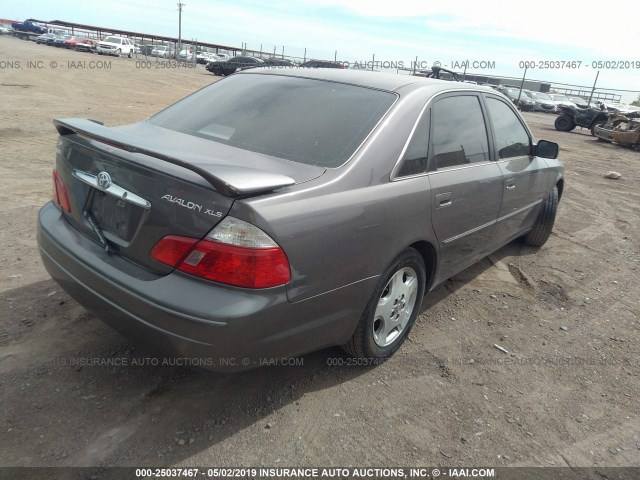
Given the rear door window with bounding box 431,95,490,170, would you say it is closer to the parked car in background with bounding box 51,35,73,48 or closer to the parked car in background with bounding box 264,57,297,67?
the parked car in background with bounding box 264,57,297,67

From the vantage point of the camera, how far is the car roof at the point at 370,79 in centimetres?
298

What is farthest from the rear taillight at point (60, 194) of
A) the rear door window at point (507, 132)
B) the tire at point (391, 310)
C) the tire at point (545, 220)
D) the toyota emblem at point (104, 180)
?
the tire at point (545, 220)

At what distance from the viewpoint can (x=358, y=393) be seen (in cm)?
266

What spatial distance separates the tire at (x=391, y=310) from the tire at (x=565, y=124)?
63.5 ft

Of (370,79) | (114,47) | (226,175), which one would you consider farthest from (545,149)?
(114,47)

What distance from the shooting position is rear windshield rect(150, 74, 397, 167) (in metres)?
2.53

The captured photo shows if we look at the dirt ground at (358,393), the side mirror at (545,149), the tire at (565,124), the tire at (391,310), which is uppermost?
the side mirror at (545,149)

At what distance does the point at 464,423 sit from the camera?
8.30 ft

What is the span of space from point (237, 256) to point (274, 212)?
0.24 m

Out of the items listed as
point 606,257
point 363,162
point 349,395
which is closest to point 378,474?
point 349,395

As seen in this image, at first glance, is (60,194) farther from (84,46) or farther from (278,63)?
(84,46)

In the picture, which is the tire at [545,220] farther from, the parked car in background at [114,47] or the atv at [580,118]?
the parked car in background at [114,47]

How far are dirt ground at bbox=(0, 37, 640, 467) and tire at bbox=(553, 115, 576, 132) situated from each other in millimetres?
17413

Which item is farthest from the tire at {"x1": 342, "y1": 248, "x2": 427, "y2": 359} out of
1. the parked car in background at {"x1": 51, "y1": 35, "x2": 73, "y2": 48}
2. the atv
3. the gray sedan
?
the parked car in background at {"x1": 51, "y1": 35, "x2": 73, "y2": 48}
